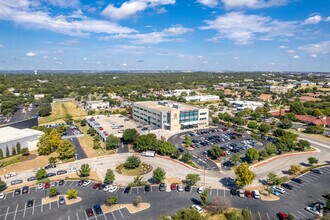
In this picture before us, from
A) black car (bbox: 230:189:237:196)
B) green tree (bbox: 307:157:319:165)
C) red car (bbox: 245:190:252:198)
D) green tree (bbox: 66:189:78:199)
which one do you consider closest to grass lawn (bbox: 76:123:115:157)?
green tree (bbox: 66:189:78:199)

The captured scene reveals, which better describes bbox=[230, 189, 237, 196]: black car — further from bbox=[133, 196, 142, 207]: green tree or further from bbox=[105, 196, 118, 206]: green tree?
bbox=[105, 196, 118, 206]: green tree

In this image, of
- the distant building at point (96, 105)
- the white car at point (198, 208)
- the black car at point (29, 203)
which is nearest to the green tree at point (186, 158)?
the white car at point (198, 208)

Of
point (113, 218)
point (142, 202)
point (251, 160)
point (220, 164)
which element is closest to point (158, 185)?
point (142, 202)

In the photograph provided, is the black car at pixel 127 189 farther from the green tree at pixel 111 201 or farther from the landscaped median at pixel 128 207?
the green tree at pixel 111 201

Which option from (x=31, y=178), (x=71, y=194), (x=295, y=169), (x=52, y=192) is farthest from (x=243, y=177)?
(x=31, y=178)

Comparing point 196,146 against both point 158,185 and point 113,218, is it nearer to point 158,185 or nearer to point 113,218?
point 158,185

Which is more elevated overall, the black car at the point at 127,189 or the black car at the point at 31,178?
the black car at the point at 127,189
